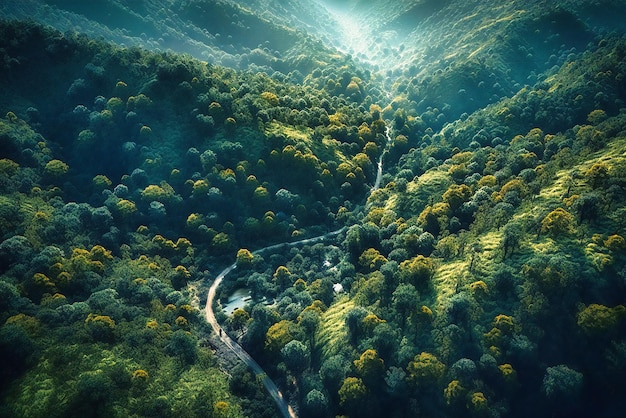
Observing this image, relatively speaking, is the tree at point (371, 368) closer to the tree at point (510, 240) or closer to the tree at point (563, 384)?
the tree at point (563, 384)

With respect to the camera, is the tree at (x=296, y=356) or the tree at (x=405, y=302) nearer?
the tree at (x=405, y=302)

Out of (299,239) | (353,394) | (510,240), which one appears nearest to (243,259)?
(299,239)

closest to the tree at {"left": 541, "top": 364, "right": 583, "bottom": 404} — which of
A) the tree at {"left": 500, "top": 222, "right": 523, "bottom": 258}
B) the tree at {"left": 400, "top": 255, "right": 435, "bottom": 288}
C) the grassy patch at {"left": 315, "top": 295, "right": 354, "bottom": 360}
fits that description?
the tree at {"left": 500, "top": 222, "right": 523, "bottom": 258}

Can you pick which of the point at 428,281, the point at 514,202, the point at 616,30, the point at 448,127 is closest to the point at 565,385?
the point at 428,281

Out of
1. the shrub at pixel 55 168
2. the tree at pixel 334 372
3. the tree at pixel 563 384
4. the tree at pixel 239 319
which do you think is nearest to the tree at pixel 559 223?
the tree at pixel 563 384

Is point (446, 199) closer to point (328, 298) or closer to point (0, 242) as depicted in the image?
point (328, 298)

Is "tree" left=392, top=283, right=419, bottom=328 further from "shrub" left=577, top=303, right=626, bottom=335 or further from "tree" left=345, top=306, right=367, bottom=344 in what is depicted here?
"shrub" left=577, top=303, right=626, bottom=335

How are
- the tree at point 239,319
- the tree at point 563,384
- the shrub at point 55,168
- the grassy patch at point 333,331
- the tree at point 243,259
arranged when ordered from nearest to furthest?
the tree at point 563,384, the grassy patch at point 333,331, the tree at point 239,319, the tree at point 243,259, the shrub at point 55,168

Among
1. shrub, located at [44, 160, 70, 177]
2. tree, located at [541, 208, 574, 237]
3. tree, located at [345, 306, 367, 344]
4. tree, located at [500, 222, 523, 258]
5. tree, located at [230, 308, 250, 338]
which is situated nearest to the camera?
tree, located at [541, 208, 574, 237]
